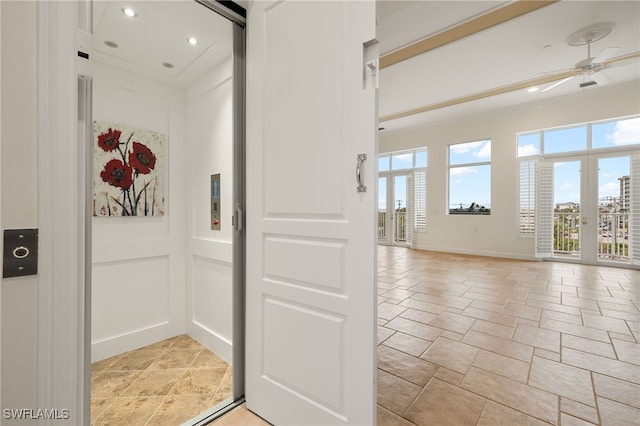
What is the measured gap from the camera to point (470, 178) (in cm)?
711

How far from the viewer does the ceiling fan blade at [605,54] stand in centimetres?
328

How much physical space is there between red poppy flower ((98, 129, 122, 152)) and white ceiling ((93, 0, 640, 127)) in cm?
61

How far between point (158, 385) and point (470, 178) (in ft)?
24.5

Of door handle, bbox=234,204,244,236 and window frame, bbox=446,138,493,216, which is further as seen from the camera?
window frame, bbox=446,138,493,216

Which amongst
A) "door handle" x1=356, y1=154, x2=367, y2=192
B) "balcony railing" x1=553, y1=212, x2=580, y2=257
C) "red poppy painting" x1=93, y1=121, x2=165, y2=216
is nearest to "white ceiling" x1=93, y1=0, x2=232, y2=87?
"red poppy painting" x1=93, y1=121, x2=165, y2=216

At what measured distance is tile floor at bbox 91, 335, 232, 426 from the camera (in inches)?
68.1

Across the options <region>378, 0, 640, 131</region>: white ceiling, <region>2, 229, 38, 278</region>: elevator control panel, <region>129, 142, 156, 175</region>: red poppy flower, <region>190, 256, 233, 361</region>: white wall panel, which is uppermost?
<region>378, 0, 640, 131</region>: white ceiling

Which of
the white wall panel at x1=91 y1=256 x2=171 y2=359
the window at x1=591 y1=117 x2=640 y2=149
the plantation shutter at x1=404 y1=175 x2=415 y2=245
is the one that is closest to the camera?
the white wall panel at x1=91 y1=256 x2=171 y2=359

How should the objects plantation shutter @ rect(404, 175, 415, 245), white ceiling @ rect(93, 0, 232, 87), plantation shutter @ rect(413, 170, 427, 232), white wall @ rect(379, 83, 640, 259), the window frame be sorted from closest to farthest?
1. white ceiling @ rect(93, 0, 232, 87)
2. white wall @ rect(379, 83, 640, 259)
3. the window frame
4. plantation shutter @ rect(413, 170, 427, 232)
5. plantation shutter @ rect(404, 175, 415, 245)

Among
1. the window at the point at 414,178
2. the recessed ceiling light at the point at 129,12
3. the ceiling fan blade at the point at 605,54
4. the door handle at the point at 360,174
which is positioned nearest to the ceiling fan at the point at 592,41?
the ceiling fan blade at the point at 605,54

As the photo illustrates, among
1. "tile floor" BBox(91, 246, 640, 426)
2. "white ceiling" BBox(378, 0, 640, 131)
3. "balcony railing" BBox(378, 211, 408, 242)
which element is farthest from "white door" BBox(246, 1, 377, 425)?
"balcony railing" BBox(378, 211, 408, 242)

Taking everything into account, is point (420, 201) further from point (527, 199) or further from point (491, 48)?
point (491, 48)

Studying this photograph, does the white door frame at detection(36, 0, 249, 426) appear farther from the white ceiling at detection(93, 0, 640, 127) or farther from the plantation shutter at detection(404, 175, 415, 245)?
the plantation shutter at detection(404, 175, 415, 245)

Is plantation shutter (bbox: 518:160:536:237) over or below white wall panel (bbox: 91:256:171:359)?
over
